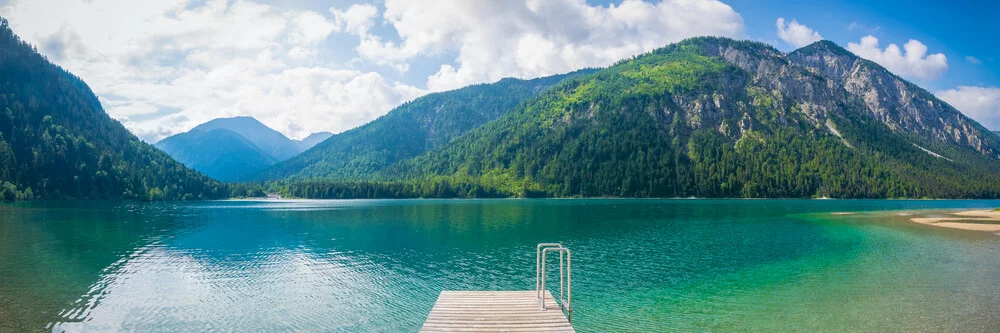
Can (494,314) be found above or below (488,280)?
above

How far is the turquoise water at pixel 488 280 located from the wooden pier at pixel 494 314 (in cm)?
348

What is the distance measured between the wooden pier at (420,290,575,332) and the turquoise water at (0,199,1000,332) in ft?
11.4

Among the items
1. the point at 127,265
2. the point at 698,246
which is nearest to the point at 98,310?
the point at 127,265

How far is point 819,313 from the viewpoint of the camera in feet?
92.4

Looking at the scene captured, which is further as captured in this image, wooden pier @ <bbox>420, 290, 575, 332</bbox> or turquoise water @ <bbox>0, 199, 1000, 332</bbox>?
turquoise water @ <bbox>0, 199, 1000, 332</bbox>

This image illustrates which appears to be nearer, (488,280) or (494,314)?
(494,314)

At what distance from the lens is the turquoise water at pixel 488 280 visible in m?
27.6

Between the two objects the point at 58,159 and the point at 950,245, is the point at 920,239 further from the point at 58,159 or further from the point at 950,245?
the point at 58,159

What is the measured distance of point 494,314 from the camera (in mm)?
22078

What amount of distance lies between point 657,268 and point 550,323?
81.0 feet

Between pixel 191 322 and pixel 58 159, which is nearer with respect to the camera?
pixel 191 322

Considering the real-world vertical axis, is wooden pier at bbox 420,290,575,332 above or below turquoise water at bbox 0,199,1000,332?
above

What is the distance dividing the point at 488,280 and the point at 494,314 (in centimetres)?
1531

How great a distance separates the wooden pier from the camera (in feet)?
66.1
